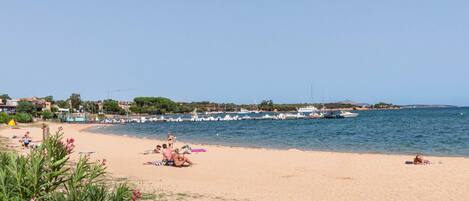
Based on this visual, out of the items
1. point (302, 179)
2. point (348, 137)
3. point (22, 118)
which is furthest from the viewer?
point (22, 118)

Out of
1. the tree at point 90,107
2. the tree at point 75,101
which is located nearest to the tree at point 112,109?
the tree at point 90,107

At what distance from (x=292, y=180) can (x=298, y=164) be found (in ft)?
16.4

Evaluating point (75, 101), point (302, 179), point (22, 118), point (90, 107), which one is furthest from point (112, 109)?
point (302, 179)

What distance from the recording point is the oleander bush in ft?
14.8

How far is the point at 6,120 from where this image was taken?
7862 cm

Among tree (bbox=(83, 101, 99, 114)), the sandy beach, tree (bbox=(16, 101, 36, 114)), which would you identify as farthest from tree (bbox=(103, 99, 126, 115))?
the sandy beach

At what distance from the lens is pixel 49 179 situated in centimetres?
484

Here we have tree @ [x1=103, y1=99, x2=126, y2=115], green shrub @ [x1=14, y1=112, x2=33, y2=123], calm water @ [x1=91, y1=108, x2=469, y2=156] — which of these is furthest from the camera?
tree @ [x1=103, y1=99, x2=126, y2=115]

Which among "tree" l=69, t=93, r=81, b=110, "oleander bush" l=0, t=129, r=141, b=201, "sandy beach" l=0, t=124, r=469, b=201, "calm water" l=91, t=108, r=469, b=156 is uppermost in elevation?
"tree" l=69, t=93, r=81, b=110

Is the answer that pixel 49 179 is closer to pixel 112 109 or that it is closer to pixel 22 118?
pixel 22 118

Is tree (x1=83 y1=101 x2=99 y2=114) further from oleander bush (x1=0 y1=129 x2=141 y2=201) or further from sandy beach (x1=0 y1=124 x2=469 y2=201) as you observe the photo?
oleander bush (x1=0 y1=129 x2=141 y2=201)

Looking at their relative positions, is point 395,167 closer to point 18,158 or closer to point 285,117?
point 18,158

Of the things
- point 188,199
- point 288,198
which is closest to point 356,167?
point 288,198

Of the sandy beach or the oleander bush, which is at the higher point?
the oleander bush
